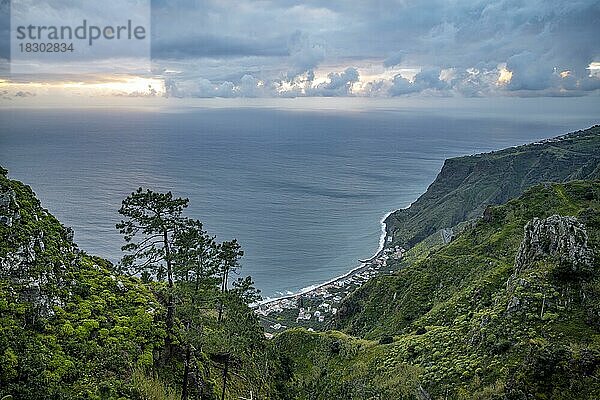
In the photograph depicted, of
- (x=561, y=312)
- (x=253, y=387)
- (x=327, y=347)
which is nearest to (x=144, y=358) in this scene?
(x=253, y=387)

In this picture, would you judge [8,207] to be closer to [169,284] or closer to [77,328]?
[77,328]

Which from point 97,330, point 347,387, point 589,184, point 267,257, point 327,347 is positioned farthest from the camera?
point 267,257

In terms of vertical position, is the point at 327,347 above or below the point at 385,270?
above

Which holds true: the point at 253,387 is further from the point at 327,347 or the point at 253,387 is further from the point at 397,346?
the point at 327,347

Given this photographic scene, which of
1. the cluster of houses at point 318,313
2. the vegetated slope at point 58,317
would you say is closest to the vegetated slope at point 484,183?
the cluster of houses at point 318,313

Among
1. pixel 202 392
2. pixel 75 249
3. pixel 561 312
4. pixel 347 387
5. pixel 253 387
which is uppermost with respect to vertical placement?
pixel 75 249

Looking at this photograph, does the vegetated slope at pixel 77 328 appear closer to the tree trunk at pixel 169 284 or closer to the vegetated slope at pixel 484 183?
the tree trunk at pixel 169 284

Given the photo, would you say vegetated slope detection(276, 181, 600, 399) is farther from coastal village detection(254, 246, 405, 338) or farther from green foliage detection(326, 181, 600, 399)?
coastal village detection(254, 246, 405, 338)
